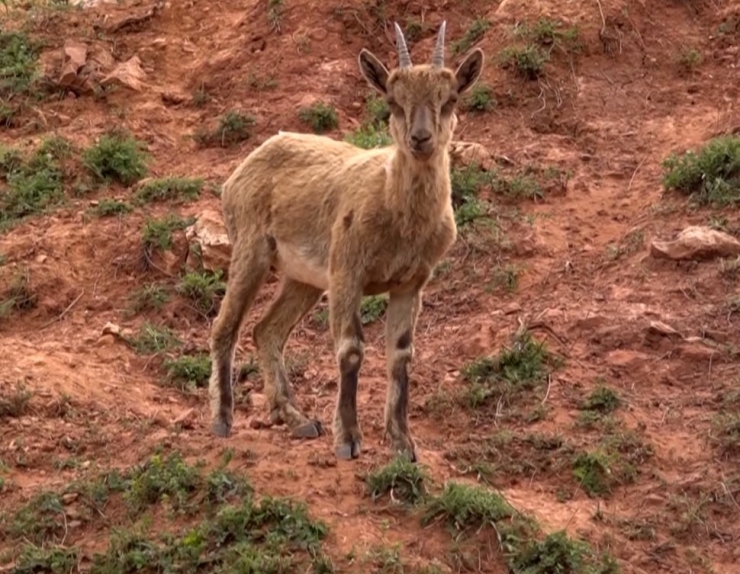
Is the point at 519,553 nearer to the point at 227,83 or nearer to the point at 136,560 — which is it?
the point at 136,560

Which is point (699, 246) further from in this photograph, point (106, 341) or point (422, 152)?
point (106, 341)

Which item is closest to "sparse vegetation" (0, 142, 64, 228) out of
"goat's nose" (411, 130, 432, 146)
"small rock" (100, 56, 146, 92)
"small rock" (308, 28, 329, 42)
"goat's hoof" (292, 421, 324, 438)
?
"small rock" (100, 56, 146, 92)

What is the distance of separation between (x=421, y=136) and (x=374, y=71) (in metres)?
0.69

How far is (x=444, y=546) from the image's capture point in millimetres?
7871

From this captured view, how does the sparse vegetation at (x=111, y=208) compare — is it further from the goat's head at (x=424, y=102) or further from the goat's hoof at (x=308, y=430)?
the goat's head at (x=424, y=102)

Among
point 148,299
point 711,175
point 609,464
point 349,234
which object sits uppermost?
point 349,234

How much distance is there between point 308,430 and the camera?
910 cm

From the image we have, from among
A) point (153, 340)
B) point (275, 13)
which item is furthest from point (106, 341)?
point (275, 13)

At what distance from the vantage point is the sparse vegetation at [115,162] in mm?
13930

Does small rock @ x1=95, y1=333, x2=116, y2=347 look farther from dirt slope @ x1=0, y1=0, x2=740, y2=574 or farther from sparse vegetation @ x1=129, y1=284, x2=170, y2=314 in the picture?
sparse vegetation @ x1=129, y1=284, x2=170, y2=314

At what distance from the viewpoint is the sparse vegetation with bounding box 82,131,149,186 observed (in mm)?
13930

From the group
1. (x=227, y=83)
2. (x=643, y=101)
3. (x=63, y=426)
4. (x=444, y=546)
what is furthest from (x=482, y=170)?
(x=444, y=546)

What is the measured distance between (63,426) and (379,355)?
2388mm

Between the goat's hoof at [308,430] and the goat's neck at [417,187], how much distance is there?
1520 millimetres
